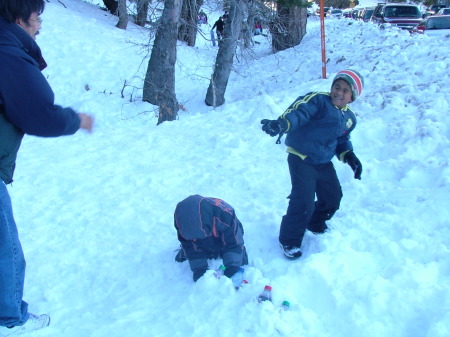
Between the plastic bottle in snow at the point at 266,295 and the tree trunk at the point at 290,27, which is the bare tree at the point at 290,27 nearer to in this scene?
the tree trunk at the point at 290,27

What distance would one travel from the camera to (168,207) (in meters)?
4.38

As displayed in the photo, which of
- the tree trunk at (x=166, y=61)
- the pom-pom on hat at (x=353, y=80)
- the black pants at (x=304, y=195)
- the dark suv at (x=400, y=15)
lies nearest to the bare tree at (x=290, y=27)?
the dark suv at (x=400, y=15)

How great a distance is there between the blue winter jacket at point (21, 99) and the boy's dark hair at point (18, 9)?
0.04 m

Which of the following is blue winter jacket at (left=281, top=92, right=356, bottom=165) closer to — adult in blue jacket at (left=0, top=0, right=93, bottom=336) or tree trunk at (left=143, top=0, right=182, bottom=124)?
adult in blue jacket at (left=0, top=0, right=93, bottom=336)

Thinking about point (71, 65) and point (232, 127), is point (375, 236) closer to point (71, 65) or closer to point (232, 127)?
point (232, 127)

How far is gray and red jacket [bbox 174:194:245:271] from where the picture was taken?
10.4ft

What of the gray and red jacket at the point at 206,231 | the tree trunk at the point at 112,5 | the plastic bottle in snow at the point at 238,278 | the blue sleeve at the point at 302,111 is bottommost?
the tree trunk at the point at 112,5

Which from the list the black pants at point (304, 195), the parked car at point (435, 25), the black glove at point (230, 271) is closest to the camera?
the black glove at point (230, 271)

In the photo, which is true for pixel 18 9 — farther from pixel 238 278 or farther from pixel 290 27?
pixel 290 27

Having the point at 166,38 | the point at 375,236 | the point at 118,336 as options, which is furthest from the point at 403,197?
the point at 166,38

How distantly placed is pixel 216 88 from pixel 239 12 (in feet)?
6.45

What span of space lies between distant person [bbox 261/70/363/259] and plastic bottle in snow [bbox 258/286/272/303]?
684 millimetres

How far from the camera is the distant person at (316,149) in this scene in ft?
10.6

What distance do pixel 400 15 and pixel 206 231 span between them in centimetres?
1548
